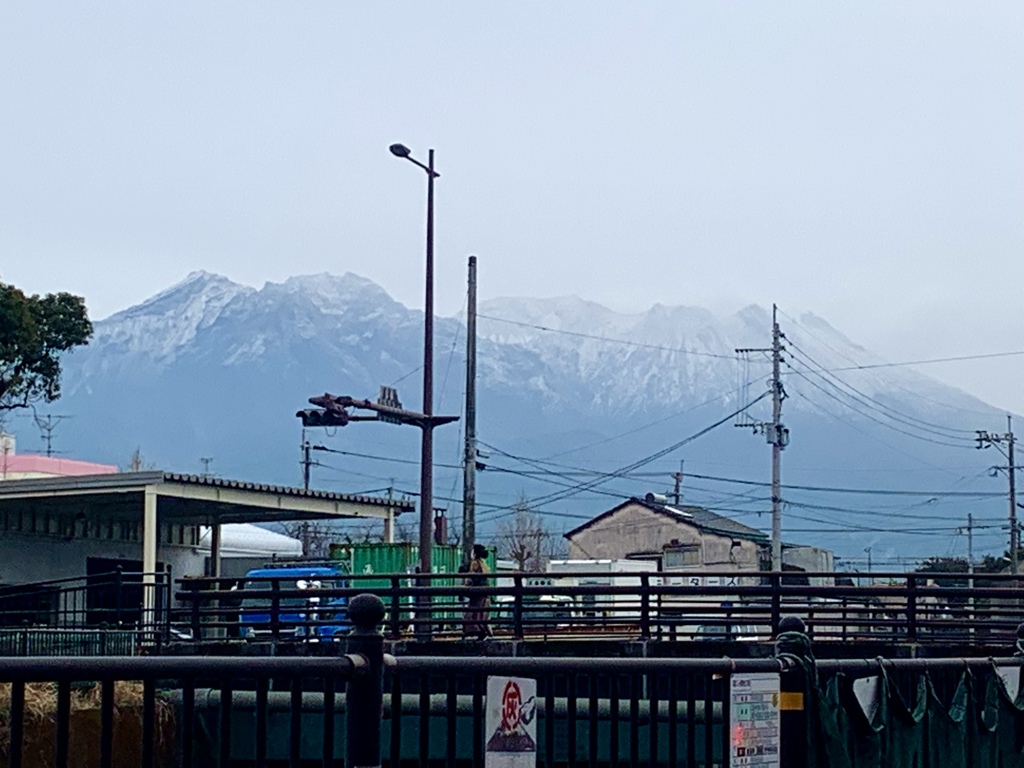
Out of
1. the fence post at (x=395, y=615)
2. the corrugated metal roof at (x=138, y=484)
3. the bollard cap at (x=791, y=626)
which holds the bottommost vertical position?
the fence post at (x=395, y=615)

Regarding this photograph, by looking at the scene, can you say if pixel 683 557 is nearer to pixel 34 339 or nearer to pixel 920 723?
pixel 34 339

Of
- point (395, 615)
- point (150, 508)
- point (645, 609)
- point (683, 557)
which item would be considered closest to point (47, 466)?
point (683, 557)

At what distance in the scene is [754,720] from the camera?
20.9 ft

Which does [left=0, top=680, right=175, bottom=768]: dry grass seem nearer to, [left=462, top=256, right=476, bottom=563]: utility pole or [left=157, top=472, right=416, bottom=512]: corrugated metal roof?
[left=462, top=256, right=476, bottom=563]: utility pole

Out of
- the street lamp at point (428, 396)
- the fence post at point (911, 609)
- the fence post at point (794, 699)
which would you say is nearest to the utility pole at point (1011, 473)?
the street lamp at point (428, 396)

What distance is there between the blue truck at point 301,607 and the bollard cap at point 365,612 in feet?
12.4

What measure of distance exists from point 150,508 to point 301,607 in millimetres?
11844

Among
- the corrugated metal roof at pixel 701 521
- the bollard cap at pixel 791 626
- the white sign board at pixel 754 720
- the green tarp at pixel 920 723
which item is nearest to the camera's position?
the white sign board at pixel 754 720

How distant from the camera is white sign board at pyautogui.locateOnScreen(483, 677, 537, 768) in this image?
5.28 metres

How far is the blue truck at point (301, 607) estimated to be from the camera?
2195 centimetres

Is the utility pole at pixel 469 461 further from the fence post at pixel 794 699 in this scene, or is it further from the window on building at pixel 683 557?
the window on building at pixel 683 557

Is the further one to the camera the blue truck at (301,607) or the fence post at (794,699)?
the blue truck at (301,607)

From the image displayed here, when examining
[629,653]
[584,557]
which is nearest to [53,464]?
[584,557]

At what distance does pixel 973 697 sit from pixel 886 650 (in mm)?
12181
